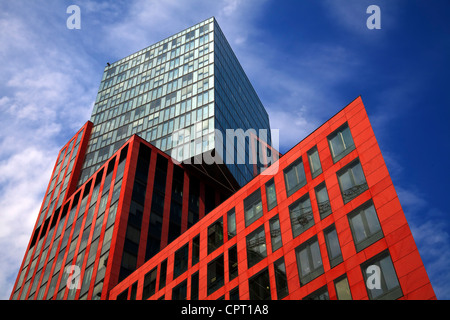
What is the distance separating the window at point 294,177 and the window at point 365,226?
6.90 meters

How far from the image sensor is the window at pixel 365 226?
29.8 m

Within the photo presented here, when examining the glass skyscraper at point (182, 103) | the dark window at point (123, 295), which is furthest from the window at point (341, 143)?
the glass skyscraper at point (182, 103)

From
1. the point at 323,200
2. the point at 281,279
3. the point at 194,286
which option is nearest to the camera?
the point at 281,279

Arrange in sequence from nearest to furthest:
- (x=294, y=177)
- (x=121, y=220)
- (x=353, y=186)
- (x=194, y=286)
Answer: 1. (x=353, y=186)
2. (x=294, y=177)
3. (x=194, y=286)
4. (x=121, y=220)

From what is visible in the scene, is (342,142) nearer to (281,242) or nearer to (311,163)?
(311,163)

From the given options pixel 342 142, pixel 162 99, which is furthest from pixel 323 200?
pixel 162 99

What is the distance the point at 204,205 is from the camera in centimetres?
7669

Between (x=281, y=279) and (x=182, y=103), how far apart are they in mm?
58225

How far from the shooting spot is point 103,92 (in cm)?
10981

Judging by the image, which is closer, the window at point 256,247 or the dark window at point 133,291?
the window at point 256,247

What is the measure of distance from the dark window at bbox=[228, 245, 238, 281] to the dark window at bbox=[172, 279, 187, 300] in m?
6.22

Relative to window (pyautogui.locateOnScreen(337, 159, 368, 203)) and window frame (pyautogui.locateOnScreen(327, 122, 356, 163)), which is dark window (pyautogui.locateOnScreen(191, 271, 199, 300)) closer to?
window (pyautogui.locateOnScreen(337, 159, 368, 203))

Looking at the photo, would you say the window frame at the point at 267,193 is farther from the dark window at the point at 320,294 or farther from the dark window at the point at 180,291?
the dark window at the point at 180,291
